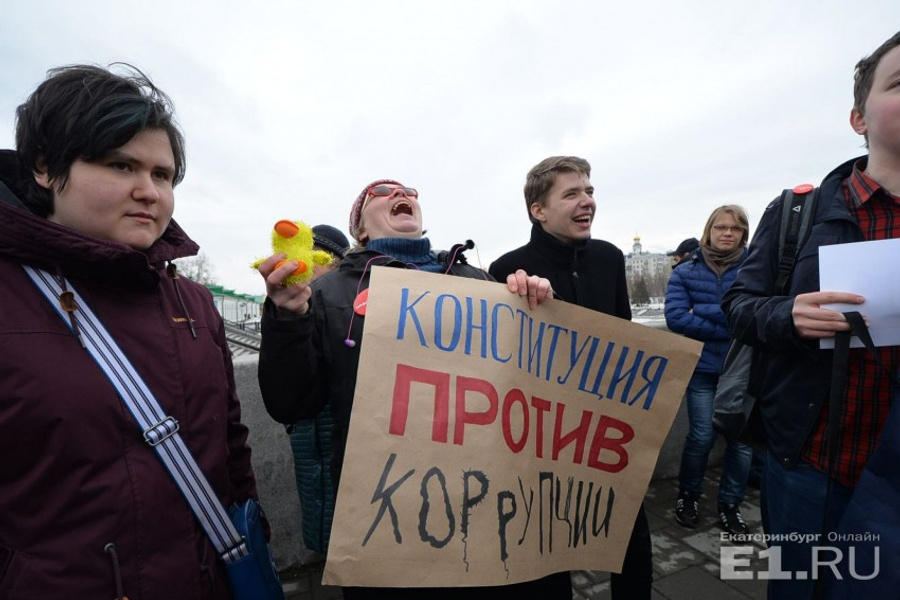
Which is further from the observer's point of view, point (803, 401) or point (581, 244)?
point (581, 244)

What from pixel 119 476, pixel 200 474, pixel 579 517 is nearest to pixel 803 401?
pixel 579 517

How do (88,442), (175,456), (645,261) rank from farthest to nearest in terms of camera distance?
(645,261) → (175,456) → (88,442)

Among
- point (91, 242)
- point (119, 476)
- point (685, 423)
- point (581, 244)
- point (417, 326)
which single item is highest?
point (581, 244)

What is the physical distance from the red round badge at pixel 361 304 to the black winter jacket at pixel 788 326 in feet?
4.35

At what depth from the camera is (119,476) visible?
1.02m

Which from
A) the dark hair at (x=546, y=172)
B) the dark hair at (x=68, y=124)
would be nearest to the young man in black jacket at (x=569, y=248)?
the dark hair at (x=546, y=172)

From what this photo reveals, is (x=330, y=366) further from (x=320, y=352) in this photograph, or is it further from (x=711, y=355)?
(x=711, y=355)

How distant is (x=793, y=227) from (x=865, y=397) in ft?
1.93

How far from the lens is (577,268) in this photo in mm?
2316

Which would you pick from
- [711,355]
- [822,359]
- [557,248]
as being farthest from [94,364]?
[711,355]

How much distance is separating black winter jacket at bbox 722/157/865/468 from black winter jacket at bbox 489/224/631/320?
710mm

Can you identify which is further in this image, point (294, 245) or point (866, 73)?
point (866, 73)

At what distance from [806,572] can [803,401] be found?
0.53 meters

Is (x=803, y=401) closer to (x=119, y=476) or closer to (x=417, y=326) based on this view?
(x=417, y=326)
